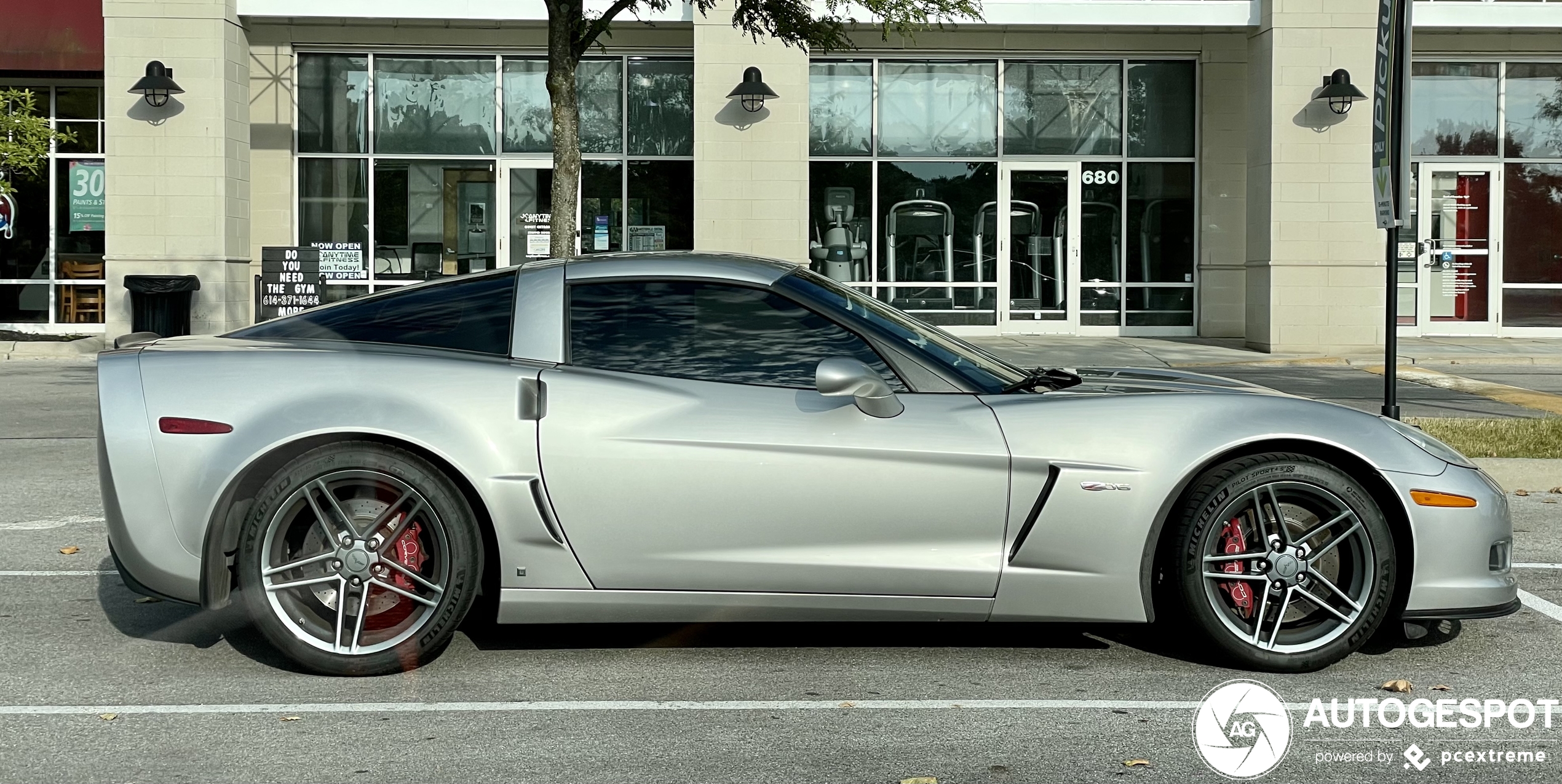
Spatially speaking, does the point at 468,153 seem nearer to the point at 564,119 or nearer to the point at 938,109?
the point at 938,109

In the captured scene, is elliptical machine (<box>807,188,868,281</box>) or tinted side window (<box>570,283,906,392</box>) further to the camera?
elliptical machine (<box>807,188,868,281</box>)

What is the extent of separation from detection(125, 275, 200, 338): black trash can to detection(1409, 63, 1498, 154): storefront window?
55.0 feet

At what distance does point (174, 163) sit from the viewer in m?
20.0

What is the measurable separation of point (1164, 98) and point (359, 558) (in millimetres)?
19112

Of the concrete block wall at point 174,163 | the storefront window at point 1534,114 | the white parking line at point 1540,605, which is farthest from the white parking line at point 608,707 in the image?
the storefront window at point 1534,114

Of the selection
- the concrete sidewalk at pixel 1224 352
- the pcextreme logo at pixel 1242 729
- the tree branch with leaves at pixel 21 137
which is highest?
the tree branch with leaves at pixel 21 137

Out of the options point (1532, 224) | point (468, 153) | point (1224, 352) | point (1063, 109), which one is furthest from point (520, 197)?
point (1532, 224)

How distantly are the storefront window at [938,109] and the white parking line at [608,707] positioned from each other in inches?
703

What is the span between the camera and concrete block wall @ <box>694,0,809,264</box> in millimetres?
20375

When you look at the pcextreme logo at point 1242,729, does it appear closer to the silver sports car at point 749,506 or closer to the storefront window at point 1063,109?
the silver sports car at point 749,506

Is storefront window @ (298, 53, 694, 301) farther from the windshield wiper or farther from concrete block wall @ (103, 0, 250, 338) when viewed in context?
the windshield wiper

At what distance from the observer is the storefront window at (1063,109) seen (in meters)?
22.0

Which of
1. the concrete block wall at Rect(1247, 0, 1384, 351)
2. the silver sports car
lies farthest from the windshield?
the concrete block wall at Rect(1247, 0, 1384, 351)

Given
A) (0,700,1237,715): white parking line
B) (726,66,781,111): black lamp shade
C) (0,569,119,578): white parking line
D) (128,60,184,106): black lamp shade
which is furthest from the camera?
(726,66,781,111): black lamp shade
